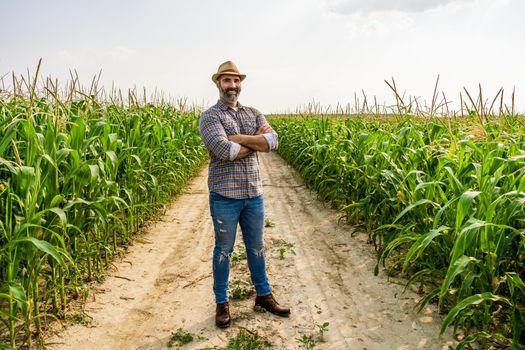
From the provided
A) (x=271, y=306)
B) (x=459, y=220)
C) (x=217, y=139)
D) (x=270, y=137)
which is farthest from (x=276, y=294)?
(x=459, y=220)

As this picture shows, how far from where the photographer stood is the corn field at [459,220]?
2.34 m

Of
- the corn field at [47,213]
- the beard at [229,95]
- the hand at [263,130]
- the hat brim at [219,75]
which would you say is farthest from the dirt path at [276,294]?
the hat brim at [219,75]

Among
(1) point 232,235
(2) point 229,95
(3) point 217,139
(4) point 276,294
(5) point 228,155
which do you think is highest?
(2) point 229,95

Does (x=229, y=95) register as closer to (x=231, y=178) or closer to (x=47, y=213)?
(x=231, y=178)

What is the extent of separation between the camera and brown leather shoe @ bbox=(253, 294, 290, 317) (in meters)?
3.16

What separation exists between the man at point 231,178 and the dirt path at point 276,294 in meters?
0.26

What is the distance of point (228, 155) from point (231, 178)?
19 centimetres

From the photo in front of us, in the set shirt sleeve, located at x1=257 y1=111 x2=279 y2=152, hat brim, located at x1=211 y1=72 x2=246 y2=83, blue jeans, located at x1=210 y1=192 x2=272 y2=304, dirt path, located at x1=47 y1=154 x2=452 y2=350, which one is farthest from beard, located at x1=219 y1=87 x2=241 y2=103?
dirt path, located at x1=47 y1=154 x2=452 y2=350

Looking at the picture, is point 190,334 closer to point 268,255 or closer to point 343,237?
point 268,255

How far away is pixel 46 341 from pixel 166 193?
11.9 feet

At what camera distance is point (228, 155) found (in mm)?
2887

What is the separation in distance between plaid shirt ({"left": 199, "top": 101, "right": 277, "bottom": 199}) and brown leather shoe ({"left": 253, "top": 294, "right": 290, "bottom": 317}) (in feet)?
2.68

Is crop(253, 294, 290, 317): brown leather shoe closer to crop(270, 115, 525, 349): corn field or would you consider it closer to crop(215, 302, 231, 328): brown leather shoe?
crop(215, 302, 231, 328): brown leather shoe

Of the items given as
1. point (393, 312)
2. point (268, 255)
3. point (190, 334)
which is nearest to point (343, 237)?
point (268, 255)
